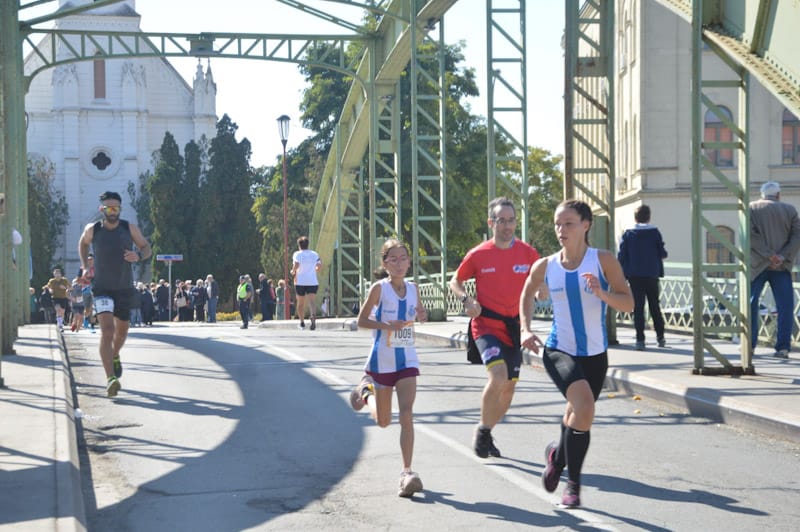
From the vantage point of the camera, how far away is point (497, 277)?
9.29 m

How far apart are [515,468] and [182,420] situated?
3.81 m

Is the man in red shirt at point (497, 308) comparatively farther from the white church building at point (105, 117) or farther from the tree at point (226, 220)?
the white church building at point (105, 117)

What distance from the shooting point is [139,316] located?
1770 inches

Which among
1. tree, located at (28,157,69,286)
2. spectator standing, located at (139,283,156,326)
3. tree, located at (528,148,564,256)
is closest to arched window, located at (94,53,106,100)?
tree, located at (28,157,69,286)

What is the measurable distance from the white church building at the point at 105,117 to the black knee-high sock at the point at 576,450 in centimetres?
7776

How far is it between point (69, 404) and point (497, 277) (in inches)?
168

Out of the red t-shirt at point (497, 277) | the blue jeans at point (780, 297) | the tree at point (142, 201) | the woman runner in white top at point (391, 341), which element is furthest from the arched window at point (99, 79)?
the woman runner in white top at point (391, 341)

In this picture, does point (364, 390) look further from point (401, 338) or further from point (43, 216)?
point (43, 216)

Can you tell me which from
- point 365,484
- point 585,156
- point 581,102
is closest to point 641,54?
point 581,102

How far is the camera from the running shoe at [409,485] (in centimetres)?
756

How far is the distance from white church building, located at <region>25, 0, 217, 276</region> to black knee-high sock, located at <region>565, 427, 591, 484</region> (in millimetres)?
77760

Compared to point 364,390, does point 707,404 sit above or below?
below

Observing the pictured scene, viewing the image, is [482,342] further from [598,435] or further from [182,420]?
[182,420]

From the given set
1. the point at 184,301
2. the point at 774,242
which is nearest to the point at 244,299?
the point at 184,301
